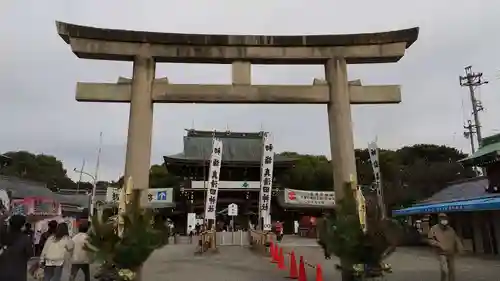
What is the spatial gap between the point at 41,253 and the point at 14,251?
352 cm

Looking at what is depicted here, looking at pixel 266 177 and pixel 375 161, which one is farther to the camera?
pixel 266 177

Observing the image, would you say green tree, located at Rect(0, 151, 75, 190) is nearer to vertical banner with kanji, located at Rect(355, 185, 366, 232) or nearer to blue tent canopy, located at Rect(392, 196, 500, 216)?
blue tent canopy, located at Rect(392, 196, 500, 216)

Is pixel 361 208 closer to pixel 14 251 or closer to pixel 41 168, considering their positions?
pixel 14 251

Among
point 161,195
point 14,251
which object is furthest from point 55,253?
point 161,195

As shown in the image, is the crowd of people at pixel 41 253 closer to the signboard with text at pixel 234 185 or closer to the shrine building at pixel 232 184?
the signboard with text at pixel 234 185

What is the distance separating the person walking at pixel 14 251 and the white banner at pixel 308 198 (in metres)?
33.5

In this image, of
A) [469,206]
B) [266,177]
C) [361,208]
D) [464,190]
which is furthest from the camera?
[266,177]

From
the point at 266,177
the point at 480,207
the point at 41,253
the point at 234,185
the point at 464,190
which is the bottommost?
the point at 41,253

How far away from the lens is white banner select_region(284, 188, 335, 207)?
3834cm

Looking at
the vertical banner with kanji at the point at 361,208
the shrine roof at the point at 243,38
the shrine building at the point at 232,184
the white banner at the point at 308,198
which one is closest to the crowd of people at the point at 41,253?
the shrine roof at the point at 243,38

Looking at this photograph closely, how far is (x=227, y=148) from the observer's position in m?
42.5

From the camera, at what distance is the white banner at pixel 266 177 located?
95.5 ft

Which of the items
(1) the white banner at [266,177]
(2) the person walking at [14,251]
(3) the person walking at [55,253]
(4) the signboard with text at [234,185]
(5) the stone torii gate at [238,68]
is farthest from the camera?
(4) the signboard with text at [234,185]

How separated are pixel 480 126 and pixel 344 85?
96.8 ft
